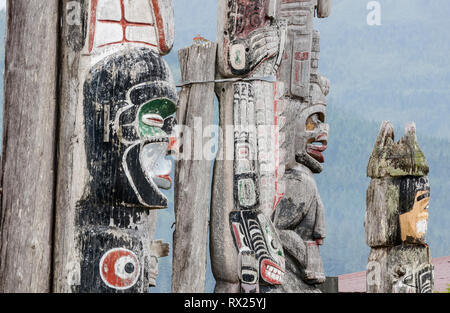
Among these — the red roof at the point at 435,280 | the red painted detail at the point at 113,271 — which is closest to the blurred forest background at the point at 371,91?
the red roof at the point at 435,280

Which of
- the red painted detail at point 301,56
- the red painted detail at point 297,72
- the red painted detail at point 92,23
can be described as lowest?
the red painted detail at point 92,23

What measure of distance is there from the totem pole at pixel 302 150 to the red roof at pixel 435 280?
2429mm

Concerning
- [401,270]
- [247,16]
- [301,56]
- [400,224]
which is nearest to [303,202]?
[400,224]

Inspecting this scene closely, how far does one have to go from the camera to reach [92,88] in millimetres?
3992

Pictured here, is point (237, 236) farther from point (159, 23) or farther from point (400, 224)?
point (159, 23)

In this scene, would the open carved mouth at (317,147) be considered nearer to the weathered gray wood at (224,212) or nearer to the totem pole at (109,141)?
the weathered gray wood at (224,212)

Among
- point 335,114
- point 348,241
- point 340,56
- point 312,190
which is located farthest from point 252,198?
point 340,56

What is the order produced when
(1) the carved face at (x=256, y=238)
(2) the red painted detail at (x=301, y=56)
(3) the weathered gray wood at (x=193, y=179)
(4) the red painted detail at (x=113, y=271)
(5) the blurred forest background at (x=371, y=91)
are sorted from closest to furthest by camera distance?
(4) the red painted detail at (x=113, y=271) → (3) the weathered gray wood at (x=193, y=179) → (1) the carved face at (x=256, y=238) → (2) the red painted detail at (x=301, y=56) → (5) the blurred forest background at (x=371, y=91)

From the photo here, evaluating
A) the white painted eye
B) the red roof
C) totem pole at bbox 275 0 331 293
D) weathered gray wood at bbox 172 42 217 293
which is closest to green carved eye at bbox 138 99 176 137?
the white painted eye

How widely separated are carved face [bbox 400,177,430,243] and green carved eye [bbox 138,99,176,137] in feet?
10.8

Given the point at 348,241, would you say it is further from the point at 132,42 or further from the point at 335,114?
the point at 132,42

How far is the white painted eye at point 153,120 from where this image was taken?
4008mm

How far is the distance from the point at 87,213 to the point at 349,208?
11587 mm

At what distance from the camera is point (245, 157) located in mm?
5895
